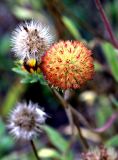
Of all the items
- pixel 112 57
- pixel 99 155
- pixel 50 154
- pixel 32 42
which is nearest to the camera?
pixel 32 42

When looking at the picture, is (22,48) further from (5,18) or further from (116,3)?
(5,18)

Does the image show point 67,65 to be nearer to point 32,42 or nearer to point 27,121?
point 32,42

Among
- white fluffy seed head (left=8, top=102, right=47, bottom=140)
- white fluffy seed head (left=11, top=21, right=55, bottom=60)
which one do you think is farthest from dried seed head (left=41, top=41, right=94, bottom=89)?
white fluffy seed head (left=8, top=102, right=47, bottom=140)

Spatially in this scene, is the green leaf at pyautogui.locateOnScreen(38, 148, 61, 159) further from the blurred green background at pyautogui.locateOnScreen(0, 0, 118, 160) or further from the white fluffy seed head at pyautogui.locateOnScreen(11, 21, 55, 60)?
the white fluffy seed head at pyautogui.locateOnScreen(11, 21, 55, 60)

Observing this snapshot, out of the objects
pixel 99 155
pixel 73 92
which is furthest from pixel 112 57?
pixel 99 155

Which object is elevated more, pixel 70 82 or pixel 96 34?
pixel 96 34

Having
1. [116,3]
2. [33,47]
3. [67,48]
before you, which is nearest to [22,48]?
[33,47]

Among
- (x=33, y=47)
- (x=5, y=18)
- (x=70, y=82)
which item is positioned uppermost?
(x=5, y=18)

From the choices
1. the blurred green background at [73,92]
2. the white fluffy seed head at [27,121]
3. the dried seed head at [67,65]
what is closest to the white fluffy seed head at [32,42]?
the dried seed head at [67,65]
